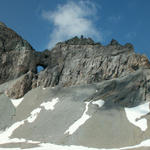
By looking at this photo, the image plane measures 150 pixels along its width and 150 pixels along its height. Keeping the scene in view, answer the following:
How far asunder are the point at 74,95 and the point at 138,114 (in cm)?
1308

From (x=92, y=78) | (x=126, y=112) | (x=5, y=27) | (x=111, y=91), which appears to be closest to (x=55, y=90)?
(x=92, y=78)

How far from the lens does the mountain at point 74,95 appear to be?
100 feet

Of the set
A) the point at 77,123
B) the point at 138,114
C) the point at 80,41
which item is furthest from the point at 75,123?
the point at 80,41

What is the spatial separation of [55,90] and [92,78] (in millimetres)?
8662

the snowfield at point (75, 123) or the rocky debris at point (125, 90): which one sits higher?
the rocky debris at point (125, 90)

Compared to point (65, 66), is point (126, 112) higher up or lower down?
lower down

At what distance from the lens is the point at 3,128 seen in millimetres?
38000

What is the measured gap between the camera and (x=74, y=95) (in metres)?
42.2

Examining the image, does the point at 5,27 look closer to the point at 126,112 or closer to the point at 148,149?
the point at 126,112

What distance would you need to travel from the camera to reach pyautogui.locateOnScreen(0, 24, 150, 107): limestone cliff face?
4725 cm

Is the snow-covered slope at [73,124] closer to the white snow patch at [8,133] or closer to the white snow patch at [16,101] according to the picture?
the white snow patch at [8,133]

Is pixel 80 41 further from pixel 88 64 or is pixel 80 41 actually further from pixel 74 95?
pixel 74 95

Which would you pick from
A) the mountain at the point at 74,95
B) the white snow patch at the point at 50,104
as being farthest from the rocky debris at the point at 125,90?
the white snow patch at the point at 50,104

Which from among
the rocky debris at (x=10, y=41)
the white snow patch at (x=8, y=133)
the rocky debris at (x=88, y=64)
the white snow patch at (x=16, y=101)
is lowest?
the white snow patch at (x=8, y=133)
